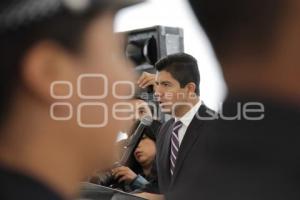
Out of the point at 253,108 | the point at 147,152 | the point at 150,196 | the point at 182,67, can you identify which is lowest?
the point at 150,196

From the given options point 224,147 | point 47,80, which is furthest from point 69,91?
point 224,147

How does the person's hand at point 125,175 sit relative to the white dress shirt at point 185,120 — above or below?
below

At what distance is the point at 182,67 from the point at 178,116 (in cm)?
14

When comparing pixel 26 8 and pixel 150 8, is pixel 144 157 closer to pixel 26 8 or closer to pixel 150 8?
pixel 150 8

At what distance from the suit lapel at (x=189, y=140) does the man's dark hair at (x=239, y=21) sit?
195 millimetres

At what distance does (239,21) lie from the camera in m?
1.19

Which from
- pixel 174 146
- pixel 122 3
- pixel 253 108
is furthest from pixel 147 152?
pixel 122 3

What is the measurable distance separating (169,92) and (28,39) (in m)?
0.43

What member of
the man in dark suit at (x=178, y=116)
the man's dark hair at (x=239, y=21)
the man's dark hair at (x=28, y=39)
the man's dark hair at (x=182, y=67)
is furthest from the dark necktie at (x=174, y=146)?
the man's dark hair at (x=28, y=39)

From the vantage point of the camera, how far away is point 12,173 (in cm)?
128

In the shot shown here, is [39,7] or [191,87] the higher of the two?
[39,7]

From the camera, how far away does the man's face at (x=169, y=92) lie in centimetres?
120

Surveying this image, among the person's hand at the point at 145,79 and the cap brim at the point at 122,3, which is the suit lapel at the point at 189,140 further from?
the cap brim at the point at 122,3

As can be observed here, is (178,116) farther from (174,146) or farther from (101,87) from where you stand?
(101,87)
